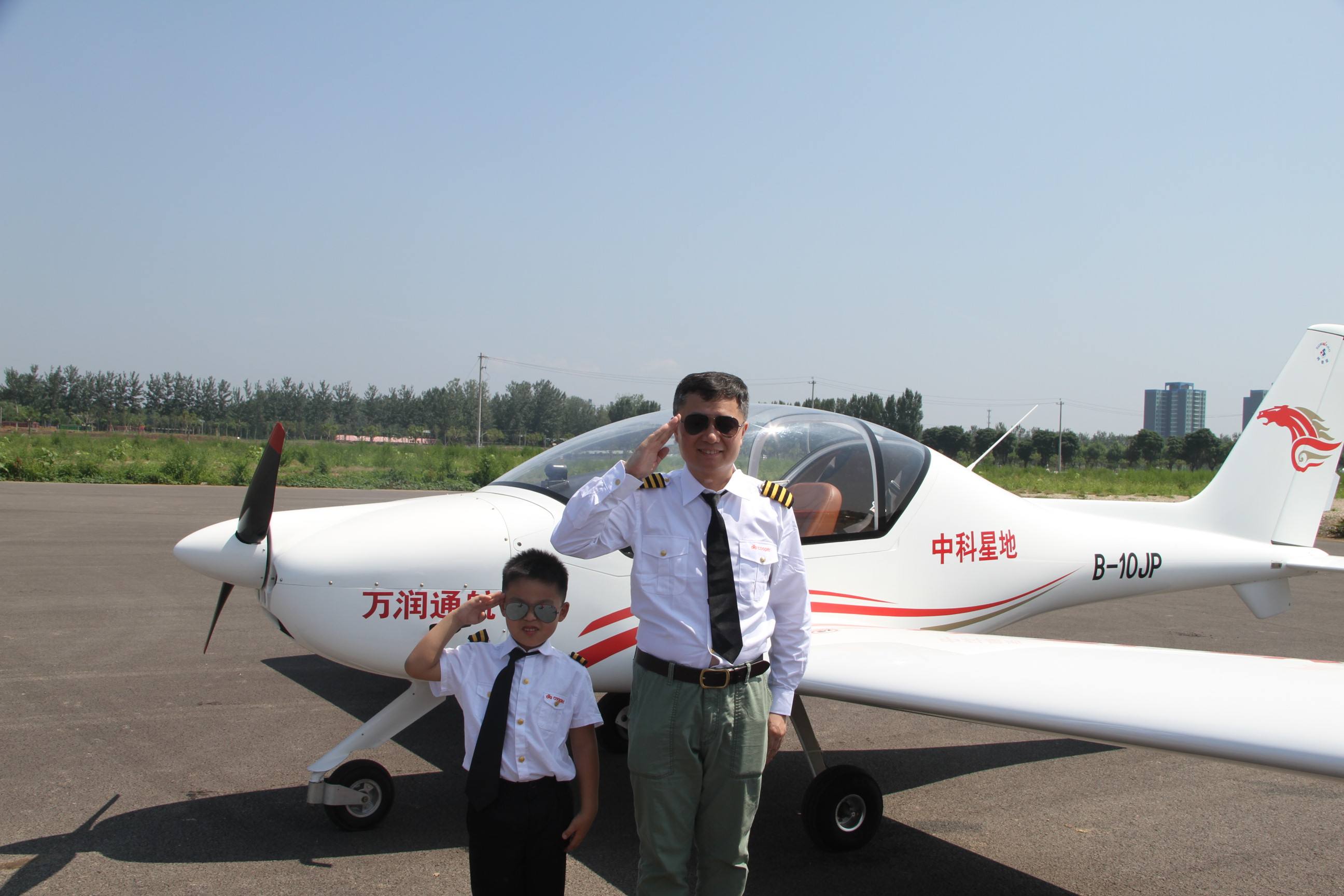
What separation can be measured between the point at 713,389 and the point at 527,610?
2.53 ft

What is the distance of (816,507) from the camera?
14.2 ft

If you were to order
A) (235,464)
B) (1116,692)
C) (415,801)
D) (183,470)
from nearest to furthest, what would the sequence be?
(1116,692) → (415,801) → (183,470) → (235,464)

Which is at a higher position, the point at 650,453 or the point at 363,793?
the point at 650,453

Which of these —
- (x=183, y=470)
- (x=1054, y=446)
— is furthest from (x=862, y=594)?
(x=1054, y=446)

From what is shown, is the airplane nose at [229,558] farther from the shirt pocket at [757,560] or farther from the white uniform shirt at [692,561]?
the shirt pocket at [757,560]

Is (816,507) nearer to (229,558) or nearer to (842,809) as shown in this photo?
(842,809)

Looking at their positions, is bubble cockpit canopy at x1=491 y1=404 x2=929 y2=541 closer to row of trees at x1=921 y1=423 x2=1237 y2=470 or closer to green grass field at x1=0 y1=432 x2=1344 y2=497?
green grass field at x1=0 y1=432 x2=1344 y2=497

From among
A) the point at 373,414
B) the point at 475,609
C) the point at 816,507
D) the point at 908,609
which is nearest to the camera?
the point at 475,609

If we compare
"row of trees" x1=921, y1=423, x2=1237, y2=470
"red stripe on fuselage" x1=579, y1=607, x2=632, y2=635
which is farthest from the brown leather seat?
"row of trees" x1=921, y1=423, x2=1237, y2=470

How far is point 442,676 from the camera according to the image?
2.50m

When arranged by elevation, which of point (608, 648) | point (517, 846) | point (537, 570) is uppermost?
point (537, 570)

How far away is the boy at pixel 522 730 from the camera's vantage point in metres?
2.20

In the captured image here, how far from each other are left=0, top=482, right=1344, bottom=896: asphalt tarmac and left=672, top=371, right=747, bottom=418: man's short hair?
1.87m

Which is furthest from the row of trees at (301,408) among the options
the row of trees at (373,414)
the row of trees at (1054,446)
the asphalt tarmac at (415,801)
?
the asphalt tarmac at (415,801)
